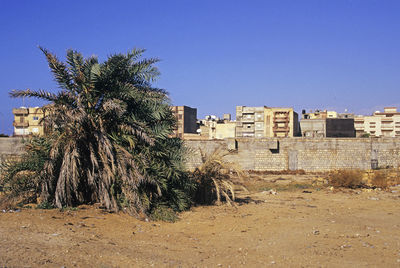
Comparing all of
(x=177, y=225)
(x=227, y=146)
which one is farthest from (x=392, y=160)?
(x=177, y=225)

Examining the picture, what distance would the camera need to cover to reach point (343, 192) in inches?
715

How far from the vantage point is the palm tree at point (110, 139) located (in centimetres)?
980

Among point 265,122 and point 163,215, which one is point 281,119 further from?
point 163,215

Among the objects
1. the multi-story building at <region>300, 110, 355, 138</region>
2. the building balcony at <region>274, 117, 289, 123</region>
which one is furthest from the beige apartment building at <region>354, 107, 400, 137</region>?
the multi-story building at <region>300, 110, 355, 138</region>

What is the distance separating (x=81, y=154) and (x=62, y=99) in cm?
156

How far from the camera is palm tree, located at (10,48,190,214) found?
9805mm

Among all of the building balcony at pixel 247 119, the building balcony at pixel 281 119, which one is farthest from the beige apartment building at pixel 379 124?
the building balcony at pixel 247 119

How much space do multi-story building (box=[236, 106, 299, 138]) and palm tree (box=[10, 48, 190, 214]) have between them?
56.5m

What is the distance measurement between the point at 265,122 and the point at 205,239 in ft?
200

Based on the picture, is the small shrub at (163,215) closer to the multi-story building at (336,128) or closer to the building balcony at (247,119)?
the multi-story building at (336,128)

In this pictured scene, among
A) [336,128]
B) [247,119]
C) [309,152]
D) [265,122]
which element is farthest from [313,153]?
[247,119]

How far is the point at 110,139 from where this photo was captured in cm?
1053

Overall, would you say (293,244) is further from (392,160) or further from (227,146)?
(392,160)

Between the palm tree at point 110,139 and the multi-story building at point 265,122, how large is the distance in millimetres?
56472
